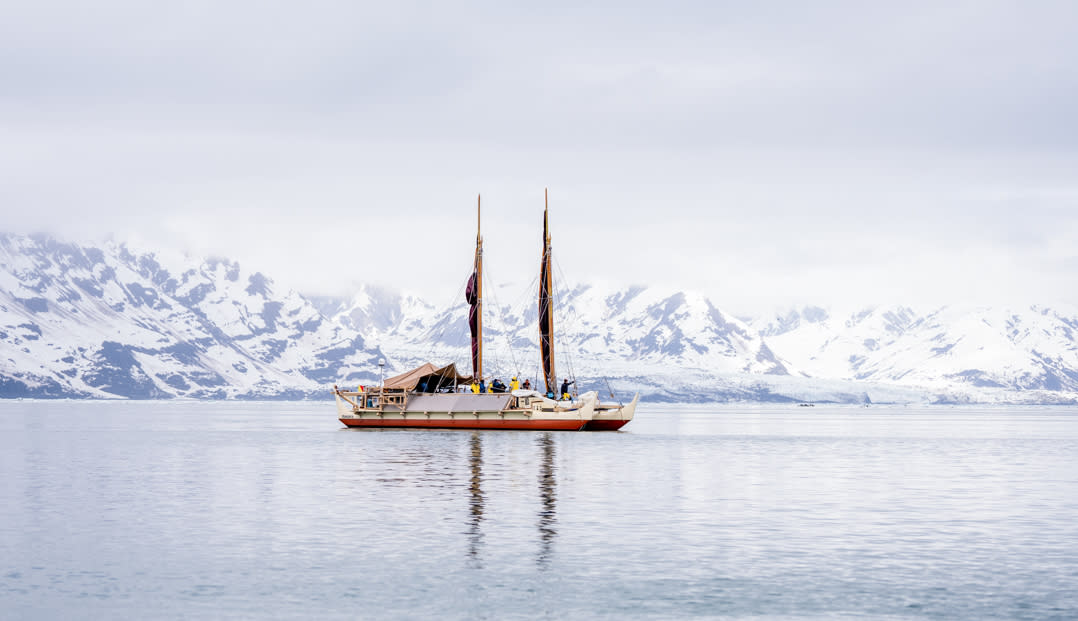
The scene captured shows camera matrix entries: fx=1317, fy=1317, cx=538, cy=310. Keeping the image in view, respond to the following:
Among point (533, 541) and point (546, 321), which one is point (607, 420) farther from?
point (533, 541)

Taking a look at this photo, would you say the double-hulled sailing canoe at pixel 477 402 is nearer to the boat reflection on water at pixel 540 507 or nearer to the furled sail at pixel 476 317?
the furled sail at pixel 476 317

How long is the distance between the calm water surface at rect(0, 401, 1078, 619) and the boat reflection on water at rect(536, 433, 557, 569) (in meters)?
0.21

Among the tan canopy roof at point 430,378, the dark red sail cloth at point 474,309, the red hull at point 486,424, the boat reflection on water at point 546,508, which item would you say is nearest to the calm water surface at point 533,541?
the boat reflection on water at point 546,508

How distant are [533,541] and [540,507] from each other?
1333cm

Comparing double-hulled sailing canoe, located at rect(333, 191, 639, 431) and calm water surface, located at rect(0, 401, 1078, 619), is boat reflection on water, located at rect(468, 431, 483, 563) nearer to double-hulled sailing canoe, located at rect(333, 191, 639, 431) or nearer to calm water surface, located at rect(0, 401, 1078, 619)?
calm water surface, located at rect(0, 401, 1078, 619)

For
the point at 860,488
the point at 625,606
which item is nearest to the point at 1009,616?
the point at 625,606

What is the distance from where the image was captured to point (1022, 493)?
77.9 meters

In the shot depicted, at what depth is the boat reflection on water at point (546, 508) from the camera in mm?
48719

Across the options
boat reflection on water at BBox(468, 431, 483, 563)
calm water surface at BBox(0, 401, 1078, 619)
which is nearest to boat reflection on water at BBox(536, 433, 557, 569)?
calm water surface at BBox(0, 401, 1078, 619)

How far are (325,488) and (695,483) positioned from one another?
2282 cm

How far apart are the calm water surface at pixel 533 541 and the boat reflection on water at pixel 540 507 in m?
0.22

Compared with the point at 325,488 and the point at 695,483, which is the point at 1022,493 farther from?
the point at 325,488

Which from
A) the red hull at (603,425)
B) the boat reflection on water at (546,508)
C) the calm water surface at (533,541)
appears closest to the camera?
the calm water surface at (533,541)

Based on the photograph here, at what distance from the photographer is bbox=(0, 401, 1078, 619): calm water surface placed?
38906 millimetres
